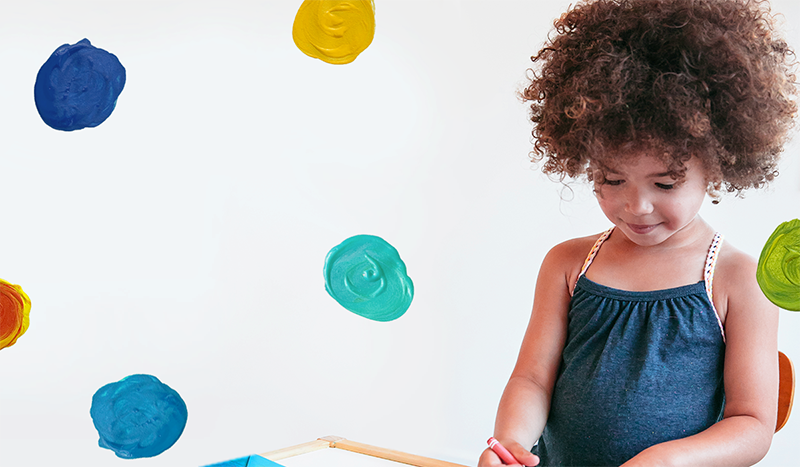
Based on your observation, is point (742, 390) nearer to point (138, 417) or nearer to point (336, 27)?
point (336, 27)

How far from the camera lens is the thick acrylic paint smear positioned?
1109 mm

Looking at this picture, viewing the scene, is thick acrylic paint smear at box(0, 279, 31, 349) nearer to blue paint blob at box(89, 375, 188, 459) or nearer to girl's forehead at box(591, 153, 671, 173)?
blue paint blob at box(89, 375, 188, 459)

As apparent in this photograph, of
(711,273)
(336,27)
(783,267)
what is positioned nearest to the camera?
(783,267)

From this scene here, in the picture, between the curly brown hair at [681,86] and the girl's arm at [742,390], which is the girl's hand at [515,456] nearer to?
the girl's arm at [742,390]

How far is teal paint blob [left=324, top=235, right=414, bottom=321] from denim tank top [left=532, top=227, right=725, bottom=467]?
54 cm

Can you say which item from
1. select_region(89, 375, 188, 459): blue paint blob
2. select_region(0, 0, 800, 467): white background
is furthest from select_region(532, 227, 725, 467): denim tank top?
select_region(0, 0, 800, 467): white background

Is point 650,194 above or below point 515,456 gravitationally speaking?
above

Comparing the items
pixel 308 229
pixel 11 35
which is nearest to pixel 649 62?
pixel 308 229

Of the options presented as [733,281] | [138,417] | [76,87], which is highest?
[76,87]

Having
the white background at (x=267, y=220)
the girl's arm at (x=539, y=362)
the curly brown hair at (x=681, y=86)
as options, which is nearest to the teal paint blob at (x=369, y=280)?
the white background at (x=267, y=220)

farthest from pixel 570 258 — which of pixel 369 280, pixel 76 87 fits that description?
pixel 76 87

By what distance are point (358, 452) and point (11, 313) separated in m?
0.65

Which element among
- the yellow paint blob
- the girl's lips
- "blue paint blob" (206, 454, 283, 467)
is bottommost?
"blue paint blob" (206, 454, 283, 467)

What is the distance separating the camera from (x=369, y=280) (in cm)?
123
